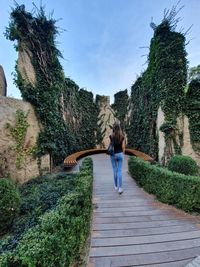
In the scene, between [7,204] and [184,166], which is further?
[184,166]

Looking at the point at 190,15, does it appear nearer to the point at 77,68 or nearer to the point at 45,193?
the point at 77,68

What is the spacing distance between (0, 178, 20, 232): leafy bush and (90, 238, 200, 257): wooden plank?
1.88m

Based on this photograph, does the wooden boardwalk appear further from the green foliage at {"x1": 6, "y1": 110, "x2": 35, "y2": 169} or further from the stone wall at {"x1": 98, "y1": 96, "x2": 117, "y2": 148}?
the stone wall at {"x1": 98, "y1": 96, "x2": 117, "y2": 148}

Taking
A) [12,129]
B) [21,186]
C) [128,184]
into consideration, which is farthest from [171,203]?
[12,129]

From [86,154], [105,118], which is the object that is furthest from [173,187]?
[105,118]

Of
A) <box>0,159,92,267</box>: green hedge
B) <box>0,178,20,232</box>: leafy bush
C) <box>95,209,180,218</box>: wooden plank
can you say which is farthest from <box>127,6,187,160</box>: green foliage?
<box>0,159,92,267</box>: green hedge

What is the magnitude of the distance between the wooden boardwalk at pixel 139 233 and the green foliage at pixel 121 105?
10042 millimetres

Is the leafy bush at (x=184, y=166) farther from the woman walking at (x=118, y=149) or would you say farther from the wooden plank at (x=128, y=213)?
the wooden plank at (x=128, y=213)

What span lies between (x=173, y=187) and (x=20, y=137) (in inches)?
193

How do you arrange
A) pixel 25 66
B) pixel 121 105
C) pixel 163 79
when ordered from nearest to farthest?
pixel 25 66 → pixel 163 79 → pixel 121 105

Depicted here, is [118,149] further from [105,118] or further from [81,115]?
[105,118]

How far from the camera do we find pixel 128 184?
19.6 feet

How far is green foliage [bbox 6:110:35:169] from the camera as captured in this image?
643 cm

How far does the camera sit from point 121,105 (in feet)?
49.7
